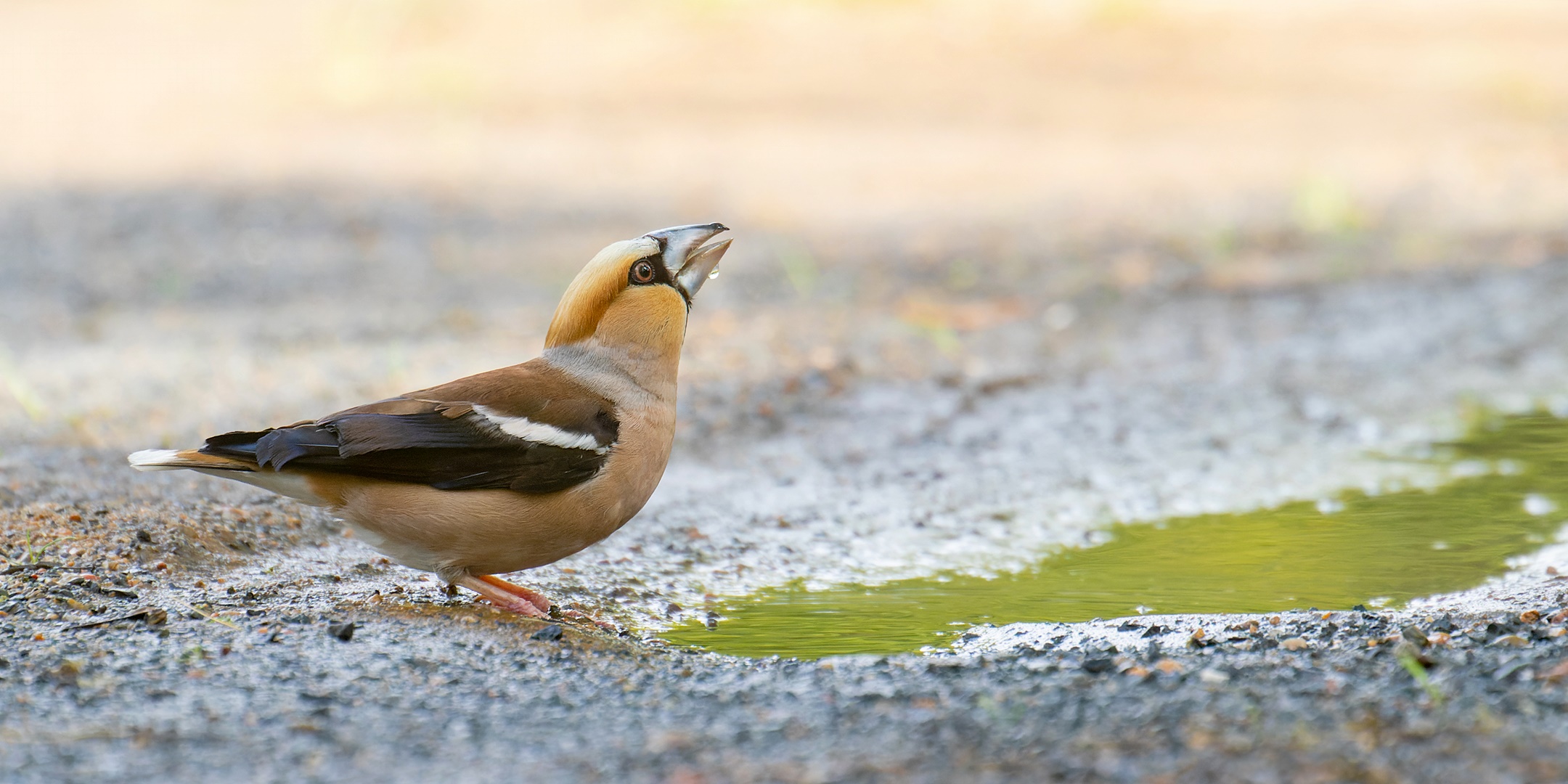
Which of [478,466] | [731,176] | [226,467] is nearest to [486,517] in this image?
[478,466]

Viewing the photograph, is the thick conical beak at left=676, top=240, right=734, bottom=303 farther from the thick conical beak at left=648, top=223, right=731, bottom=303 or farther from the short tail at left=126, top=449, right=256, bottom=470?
the short tail at left=126, top=449, right=256, bottom=470

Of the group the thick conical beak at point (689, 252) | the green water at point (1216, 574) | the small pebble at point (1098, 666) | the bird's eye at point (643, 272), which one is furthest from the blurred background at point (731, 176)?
the small pebble at point (1098, 666)

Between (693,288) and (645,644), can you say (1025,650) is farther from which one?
(693,288)

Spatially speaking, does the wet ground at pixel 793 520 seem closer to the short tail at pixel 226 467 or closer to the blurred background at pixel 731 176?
the blurred background at pixel 731 176

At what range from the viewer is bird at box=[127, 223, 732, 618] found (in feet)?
13.6

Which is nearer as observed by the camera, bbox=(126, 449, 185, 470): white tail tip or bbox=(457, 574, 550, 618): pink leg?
bbox=(126, 449, 185, 470): white tail tip

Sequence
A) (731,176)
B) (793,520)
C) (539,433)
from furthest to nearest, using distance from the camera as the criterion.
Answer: (731,176) < (793,520) < (539,433)

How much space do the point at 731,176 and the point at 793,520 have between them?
7.15 m

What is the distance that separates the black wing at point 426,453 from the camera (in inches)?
162

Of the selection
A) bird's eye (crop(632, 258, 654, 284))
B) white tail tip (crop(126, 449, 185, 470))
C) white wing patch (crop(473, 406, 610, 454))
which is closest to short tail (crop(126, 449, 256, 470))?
white tail tip (crop(126, 449, 185, 470))

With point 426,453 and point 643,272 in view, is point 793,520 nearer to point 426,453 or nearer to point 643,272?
point 643,272

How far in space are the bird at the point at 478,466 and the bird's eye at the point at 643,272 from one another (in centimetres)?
31

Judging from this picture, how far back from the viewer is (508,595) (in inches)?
171

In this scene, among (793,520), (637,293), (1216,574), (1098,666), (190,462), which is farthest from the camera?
(793,520)
